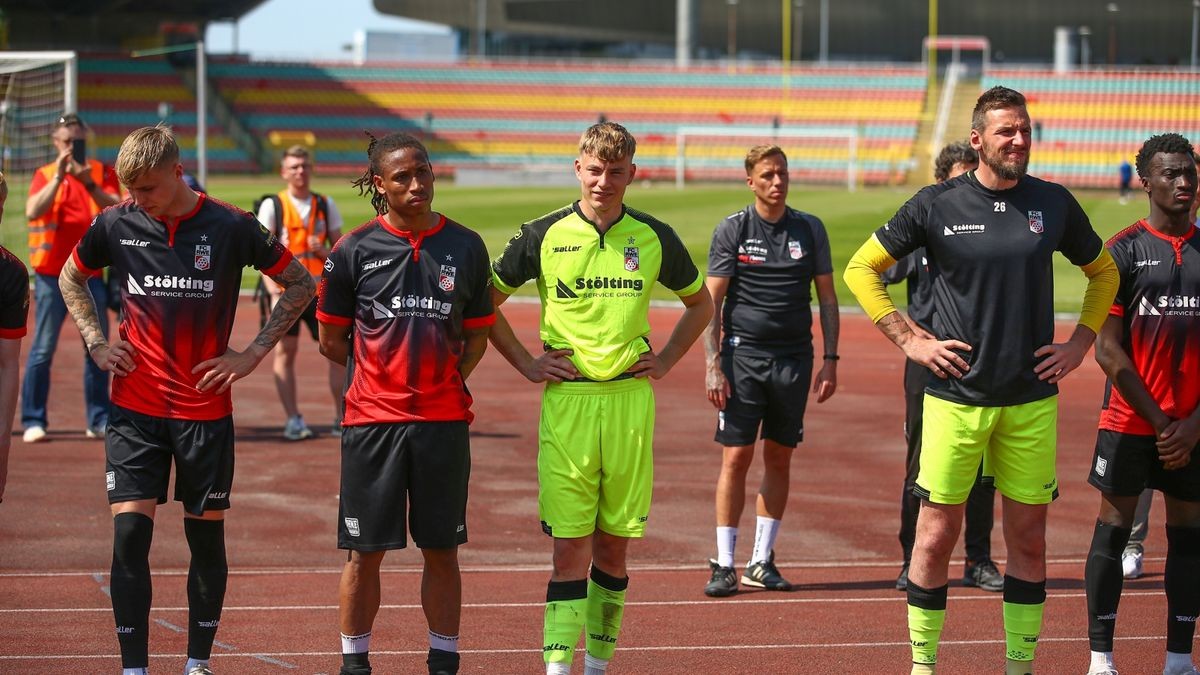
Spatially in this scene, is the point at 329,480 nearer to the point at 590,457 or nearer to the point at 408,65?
the point at 590,457

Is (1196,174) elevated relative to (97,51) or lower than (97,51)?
lower

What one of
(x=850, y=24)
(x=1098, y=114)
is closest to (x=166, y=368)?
(x=1098, y=114)

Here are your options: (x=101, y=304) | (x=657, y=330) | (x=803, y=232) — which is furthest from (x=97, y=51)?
(x=803, y=232)

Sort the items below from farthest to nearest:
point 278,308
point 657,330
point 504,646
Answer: point 657,330 < point 504,646 < point 278,308

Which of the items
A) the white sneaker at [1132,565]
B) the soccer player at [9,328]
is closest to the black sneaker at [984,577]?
the white sneaker at [1132,565]

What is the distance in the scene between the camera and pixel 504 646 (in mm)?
6586

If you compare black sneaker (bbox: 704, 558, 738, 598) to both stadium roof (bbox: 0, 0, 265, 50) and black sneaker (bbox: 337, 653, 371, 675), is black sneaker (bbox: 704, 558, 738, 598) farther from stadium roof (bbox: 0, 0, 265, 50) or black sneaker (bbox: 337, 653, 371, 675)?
stadium roof (bbox: 0, 0, 265, 50)

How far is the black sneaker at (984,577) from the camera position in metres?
7.75

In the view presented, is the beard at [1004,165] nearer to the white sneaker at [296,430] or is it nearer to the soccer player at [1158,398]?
the soccer player at [1158,398]

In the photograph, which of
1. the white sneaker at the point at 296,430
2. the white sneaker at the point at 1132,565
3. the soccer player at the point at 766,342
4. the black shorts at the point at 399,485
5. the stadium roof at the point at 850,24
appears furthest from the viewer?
the stadium roof at the point at 850,24

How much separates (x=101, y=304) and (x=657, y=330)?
27.9ft

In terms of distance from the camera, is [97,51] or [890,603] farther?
[97,51]

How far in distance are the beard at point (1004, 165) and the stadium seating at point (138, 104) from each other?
55.5 meters

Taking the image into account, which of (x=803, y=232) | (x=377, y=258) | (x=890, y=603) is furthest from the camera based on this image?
(x=803, y=232)
